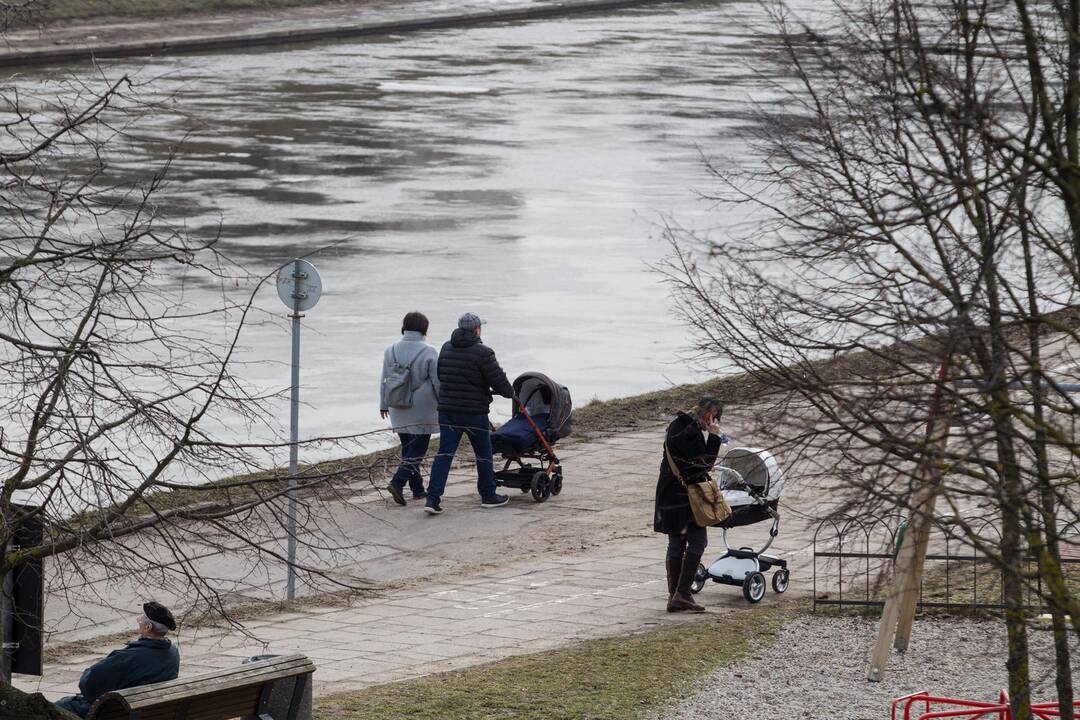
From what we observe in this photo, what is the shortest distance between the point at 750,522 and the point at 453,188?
18.8 m

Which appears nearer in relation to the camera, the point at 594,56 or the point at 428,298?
the point at 428,298

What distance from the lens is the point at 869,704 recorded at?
950 cm

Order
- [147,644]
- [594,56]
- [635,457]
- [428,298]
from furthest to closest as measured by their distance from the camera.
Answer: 1. [594,56]
2. [428,298]
3. [635,457]
4. [147,644]

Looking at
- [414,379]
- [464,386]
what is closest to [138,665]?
[464,386]

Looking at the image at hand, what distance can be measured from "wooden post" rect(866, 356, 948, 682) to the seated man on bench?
3.66 metres

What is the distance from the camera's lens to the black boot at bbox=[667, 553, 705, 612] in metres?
11.7

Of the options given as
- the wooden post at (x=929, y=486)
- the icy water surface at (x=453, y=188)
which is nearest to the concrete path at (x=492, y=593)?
the icy water surface at (x=453, y=188)

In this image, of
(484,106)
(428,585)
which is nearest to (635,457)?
(428,585)

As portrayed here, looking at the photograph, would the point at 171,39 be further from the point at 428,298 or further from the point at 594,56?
the point at 428,298

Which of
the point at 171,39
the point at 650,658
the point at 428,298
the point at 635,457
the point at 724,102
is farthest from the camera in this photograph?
the point at 171,39

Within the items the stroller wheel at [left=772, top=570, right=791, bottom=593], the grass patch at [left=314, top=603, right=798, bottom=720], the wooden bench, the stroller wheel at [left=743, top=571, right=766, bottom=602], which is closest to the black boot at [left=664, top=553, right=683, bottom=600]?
the stroller wheel at [left=743, top=571, right=766, bottom=602]

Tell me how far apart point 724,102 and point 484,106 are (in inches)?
256

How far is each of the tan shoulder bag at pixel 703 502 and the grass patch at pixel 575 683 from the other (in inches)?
30.5

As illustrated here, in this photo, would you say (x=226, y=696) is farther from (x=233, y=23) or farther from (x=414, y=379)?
(x=233, y=23)
